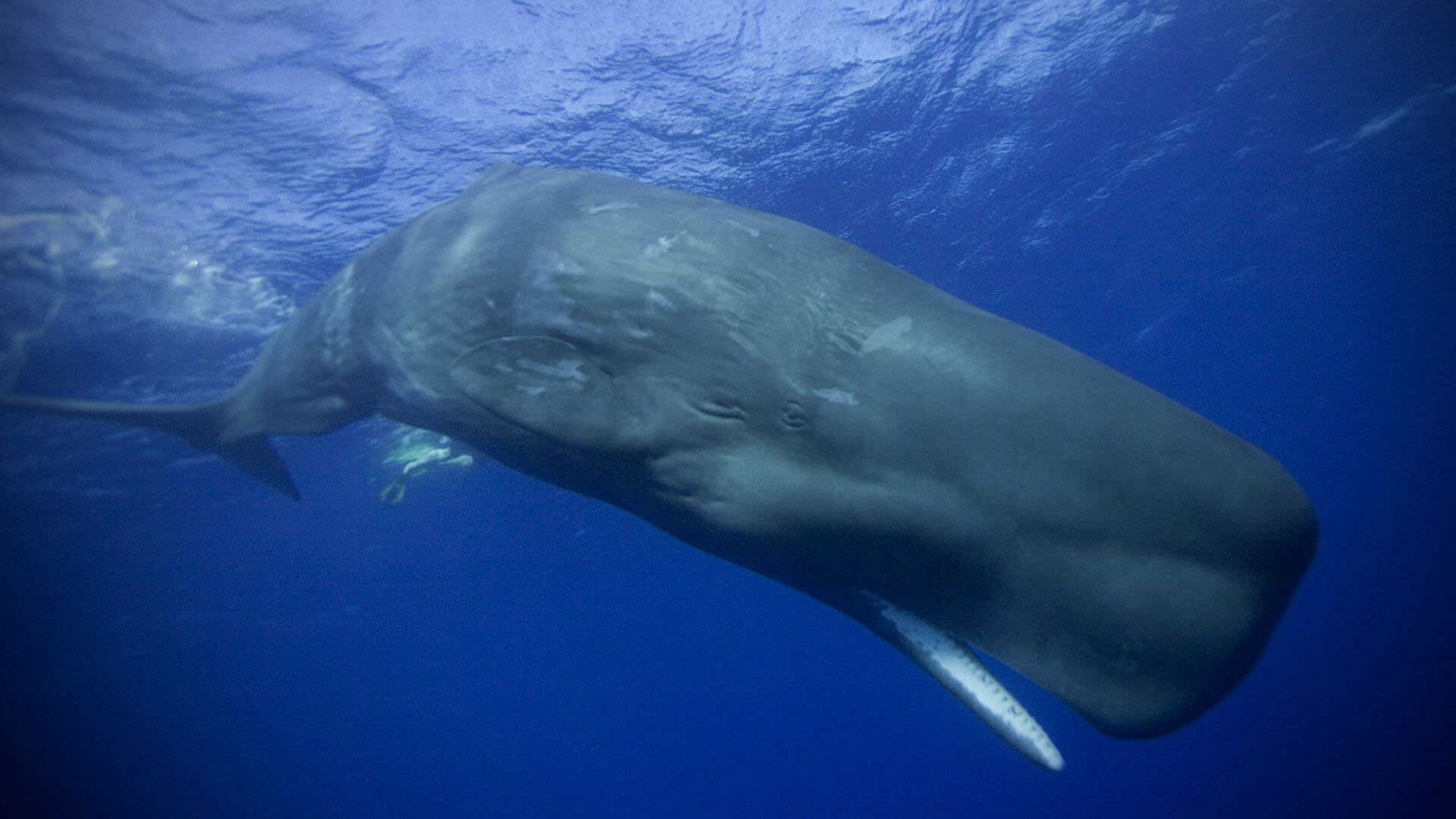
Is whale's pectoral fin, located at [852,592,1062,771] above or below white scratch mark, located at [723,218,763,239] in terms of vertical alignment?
below

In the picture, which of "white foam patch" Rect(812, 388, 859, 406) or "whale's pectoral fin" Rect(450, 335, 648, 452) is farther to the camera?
"whale's pectoral fin" Rect(450, 335, 648, 452)

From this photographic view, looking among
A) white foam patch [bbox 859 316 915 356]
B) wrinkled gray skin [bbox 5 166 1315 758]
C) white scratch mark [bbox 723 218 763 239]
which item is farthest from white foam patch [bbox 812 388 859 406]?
white scratch mark [bbox 723 218 763 239]

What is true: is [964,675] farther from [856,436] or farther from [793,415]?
[793,415]

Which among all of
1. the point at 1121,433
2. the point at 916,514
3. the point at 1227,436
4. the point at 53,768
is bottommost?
the point at 53,768

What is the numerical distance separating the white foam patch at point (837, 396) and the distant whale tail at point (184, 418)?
5.00 m

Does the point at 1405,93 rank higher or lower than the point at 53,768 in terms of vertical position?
higher

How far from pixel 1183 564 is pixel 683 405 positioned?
1812 mm

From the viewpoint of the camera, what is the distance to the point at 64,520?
848 inches

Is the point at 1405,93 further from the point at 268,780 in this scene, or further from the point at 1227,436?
the point at 268,780

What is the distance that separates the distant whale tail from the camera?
5906 mm

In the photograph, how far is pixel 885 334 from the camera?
2.82 m

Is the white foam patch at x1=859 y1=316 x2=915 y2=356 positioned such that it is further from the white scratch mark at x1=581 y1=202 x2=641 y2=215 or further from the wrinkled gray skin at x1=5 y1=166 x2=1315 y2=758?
the white scratch mark at x1=581 y1=202 x2=641 y2=215

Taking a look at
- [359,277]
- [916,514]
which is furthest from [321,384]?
[916,514]

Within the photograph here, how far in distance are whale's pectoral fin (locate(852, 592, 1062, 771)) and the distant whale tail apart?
17.4 feet
